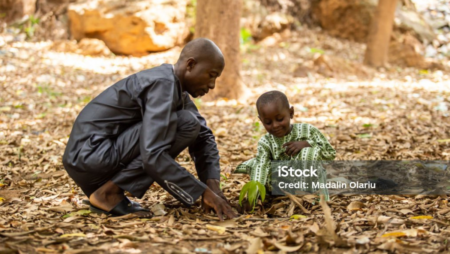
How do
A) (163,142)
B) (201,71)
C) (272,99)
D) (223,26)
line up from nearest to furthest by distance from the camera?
(163,142)
(201,71)
(272,99)
(223,26)

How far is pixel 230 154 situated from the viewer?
179 inches

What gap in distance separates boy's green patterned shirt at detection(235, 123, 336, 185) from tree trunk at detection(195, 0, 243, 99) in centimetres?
361

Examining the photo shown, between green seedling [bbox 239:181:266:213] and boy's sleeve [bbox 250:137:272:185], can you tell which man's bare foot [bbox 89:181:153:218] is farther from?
boy's sleeve [bbox 250:137:272:185]

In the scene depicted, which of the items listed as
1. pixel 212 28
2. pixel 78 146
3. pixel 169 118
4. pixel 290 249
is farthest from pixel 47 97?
pixel 290 249

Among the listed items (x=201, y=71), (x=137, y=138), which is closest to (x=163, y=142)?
(x=137, y=138)

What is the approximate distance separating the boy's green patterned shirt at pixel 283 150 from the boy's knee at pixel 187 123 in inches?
21.9

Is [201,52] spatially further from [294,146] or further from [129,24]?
[129,24]

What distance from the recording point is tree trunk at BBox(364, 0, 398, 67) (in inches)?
397

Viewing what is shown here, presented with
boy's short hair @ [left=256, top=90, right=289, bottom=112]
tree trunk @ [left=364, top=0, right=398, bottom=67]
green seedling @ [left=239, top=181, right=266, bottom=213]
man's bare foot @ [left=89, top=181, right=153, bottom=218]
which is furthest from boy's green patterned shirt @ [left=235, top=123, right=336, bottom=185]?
tree trunk @ [left=364, top=0, right=398, bottom=67]

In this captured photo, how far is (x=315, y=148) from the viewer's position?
306 centimetres

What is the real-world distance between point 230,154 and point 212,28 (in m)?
2.63

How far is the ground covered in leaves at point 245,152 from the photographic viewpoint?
2.32m

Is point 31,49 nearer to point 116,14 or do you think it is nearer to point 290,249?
point 116,14

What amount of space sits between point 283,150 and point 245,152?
1423 mm
